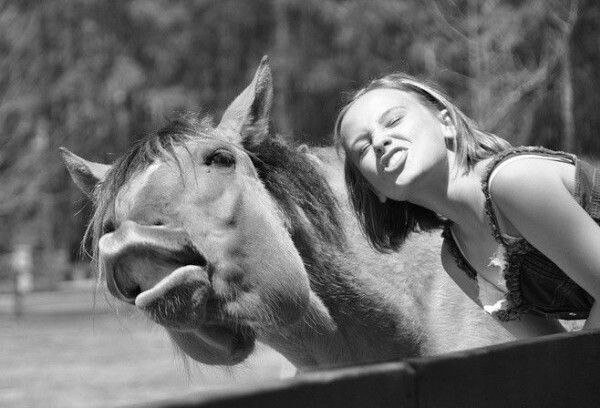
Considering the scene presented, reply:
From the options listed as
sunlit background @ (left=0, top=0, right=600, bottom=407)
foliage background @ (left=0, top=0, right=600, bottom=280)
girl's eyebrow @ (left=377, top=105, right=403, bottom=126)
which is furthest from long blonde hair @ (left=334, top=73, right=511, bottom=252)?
foliage background @ (left=0, top=0, right=600, bottom=280)

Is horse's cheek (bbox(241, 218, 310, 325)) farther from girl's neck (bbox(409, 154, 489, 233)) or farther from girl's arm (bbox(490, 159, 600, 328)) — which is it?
girl's arm (bbox(490, 159, 600, 328))

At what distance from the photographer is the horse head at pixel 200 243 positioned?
8.63 ft

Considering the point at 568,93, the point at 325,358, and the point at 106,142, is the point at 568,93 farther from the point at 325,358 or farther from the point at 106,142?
the point at 106,142

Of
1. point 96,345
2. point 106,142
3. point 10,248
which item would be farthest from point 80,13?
point 96,345

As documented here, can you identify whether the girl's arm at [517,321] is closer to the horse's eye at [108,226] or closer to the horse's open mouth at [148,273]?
the horse's open mouth at [148,273]

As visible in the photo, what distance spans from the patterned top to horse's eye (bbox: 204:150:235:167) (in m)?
0.70

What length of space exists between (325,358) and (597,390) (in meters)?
1.14

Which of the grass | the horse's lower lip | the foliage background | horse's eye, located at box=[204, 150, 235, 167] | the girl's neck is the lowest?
the foliage background

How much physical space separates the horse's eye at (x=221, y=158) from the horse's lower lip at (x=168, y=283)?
45 cm

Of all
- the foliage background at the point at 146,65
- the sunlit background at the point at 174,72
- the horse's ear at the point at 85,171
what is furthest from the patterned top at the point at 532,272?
the foliage background at the point at 146,65

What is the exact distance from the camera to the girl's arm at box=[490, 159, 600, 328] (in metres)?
2.47

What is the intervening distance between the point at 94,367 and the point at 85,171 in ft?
22.7

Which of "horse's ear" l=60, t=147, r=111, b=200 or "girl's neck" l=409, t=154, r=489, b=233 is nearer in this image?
"girl's neck" l=409, t=154, r=489, b=233

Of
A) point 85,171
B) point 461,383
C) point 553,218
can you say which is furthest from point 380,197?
point 461,383
